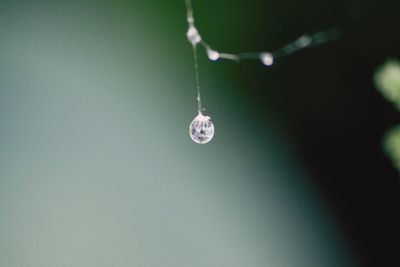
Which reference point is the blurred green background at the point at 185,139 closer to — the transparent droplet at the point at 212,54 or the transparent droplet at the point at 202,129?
the transparent droplet at the point at 212,54

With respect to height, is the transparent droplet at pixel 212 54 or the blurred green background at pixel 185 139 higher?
the transparent droplet at pixel 212 54

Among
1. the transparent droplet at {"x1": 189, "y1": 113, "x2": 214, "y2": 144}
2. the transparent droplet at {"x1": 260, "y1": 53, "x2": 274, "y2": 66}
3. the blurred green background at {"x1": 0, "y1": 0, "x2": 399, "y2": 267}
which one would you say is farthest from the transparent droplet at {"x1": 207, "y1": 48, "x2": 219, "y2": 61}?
the transparent droplet at {"x1": 189, "y1": 113, "x2": 214, "y2": 144}

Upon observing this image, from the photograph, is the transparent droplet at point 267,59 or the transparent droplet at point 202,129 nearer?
the transparent droplet at point 202,129

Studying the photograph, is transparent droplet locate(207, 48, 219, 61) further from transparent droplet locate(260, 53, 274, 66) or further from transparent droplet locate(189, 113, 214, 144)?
transparent droplet locate(189, 113, 214, 144)

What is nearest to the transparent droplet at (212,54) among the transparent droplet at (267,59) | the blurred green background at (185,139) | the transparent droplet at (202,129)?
the blurred green background at (185,139)

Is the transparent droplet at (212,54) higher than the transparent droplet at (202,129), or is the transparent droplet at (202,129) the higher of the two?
the transparent droplet at (212,54)

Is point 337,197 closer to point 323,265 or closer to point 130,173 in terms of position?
point 323,265

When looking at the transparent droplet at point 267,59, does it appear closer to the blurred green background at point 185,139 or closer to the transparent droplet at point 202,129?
the blurred green background at point 185,139

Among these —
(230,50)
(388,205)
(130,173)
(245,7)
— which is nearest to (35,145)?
(130,173)
